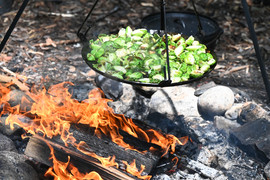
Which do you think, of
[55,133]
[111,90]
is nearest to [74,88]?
[111,90]

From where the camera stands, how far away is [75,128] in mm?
3264

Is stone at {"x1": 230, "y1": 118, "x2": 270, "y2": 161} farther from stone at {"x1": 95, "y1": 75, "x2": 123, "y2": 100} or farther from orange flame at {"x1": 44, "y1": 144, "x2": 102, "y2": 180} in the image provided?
orange flame at {"x1": 44, "y1": 144, "x2": 102, "y2": 180}

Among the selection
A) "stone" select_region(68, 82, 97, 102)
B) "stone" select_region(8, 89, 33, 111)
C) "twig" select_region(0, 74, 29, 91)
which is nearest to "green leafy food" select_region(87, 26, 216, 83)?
"stone" select_region(8, 89, 33, 111)

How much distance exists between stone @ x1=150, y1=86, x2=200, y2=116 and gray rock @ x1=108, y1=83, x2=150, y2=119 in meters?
0.14

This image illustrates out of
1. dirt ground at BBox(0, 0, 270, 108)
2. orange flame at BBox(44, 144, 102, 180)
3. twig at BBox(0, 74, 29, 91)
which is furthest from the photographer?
dirt ground at BBox(0, 0, 270, 108)

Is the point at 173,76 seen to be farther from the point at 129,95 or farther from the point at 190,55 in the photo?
the point at 129,95

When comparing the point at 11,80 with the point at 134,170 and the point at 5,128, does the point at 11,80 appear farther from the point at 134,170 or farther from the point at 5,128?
the point at 134,170

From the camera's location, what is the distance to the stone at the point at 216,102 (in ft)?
13.4

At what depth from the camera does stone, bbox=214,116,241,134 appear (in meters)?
3.94

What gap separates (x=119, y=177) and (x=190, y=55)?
135cm

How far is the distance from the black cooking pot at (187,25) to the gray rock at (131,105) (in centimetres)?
114

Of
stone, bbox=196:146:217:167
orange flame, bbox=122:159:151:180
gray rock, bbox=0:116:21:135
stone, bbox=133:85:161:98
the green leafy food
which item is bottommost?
stone, bbox=196:146:217:167

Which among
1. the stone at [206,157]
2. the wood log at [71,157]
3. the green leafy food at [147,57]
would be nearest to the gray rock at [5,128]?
the wood log at [71,157]

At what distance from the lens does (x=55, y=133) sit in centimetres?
316
